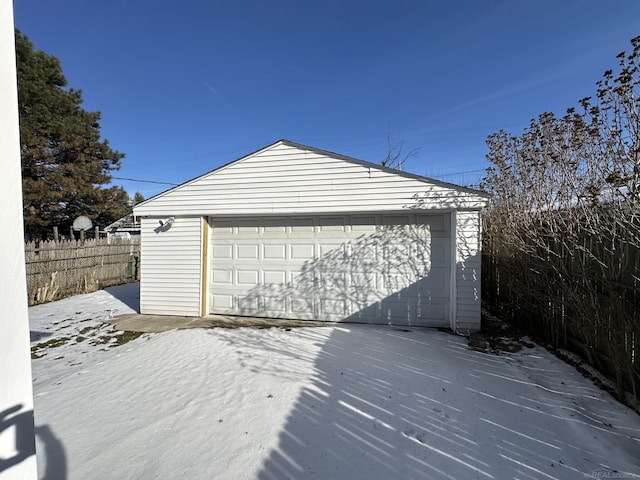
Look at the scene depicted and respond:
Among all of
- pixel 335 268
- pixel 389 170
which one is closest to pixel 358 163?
pixel 389 170

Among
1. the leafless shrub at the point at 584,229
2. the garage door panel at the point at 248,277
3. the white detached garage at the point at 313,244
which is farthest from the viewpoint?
the garage door panel at the point at 248,277

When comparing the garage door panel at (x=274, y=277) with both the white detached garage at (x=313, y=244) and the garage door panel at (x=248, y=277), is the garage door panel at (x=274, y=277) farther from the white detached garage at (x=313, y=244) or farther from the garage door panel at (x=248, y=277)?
the garage door panel at (x=248, y=277)

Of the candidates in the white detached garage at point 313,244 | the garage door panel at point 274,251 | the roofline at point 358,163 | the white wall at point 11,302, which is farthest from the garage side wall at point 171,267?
the white wall at point 11,302

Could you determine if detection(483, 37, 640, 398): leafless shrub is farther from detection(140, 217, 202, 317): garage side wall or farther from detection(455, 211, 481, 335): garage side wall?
detection(140, 217, 202, 317): garage side wall

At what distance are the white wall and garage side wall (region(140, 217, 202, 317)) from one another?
635cm

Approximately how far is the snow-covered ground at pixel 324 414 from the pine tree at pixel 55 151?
12809 millimetres

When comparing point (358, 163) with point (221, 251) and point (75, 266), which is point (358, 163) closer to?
point (221, 251)

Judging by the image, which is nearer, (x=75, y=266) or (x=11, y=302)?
(x=11, y=302)

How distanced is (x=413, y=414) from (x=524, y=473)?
37.1 inches

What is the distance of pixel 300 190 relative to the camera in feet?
21.5

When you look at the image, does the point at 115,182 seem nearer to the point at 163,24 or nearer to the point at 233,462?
the point at 163,24

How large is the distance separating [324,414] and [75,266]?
35.3 feet

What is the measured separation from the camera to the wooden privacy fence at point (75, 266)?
344 inches

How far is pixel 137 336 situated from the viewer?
5.75m
